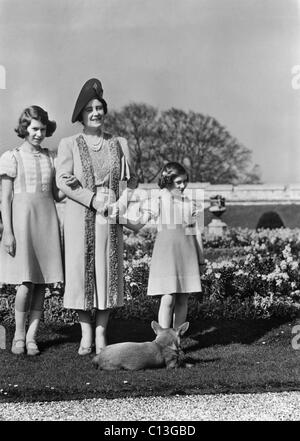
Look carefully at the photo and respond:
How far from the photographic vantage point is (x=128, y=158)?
5.07 metres

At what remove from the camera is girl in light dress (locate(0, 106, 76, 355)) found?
16.0 feet

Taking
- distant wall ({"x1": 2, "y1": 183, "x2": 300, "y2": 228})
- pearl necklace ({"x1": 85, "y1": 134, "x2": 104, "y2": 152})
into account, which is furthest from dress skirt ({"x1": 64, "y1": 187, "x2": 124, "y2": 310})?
distant wall ({"x1": 2, "y1": 183, "x2": 300, "y2": 228})

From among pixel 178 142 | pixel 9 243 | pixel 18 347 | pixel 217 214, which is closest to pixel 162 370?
pixel 18 347

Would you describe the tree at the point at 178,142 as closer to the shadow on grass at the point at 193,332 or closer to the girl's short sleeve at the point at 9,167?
the shadow on grass at the point at 193,332

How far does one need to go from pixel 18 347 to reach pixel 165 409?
1.52 meters

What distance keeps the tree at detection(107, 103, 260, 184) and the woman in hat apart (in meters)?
24.3

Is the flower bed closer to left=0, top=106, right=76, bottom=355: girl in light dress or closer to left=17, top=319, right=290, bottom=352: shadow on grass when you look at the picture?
left=17, top=319, right=290, bottom=352: shadow on grass

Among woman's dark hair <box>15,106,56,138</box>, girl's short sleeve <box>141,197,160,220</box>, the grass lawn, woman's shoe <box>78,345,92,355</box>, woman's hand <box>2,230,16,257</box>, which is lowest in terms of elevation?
the grass lawn

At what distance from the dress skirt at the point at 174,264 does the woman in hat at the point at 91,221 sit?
0.27 meters

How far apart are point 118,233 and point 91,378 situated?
43.2 inches

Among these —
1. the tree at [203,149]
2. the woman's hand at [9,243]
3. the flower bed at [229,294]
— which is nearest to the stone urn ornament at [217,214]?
the flower bed at [229,294]

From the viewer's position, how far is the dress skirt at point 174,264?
498 cm
